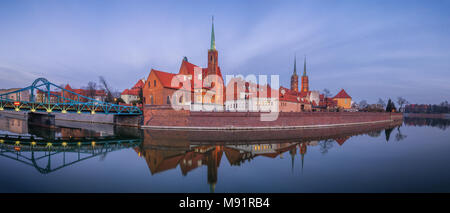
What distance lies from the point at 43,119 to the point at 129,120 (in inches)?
566

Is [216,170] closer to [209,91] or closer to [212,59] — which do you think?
[209,91]

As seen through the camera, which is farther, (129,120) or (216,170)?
(129,120)

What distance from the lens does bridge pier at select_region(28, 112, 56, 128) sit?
2977cm

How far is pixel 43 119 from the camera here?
30.4m

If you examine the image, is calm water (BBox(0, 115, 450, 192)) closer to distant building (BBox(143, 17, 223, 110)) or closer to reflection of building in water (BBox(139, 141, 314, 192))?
reflection of building in water (BBox(139, 141, 314, 192))

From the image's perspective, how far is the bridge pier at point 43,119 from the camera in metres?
29.8

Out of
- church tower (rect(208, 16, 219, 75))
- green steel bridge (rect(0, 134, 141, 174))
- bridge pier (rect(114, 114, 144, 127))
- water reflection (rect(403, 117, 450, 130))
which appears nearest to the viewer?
green steel bridge (rect(0, 134, 141, 174))

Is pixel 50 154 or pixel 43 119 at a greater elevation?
pixel 43 119

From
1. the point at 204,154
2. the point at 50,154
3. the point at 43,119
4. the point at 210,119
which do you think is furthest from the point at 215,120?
the point at 43,119

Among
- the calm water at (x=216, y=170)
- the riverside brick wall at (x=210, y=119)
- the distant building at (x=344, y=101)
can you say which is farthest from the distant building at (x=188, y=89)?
the distant building at (x=344, y=101)

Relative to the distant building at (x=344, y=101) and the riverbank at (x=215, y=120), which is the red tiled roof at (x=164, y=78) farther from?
the distant building at (x=344, y=101)

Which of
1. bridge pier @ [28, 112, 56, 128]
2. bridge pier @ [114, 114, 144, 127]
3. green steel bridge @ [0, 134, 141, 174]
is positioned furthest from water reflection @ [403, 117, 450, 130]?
bridge pier @ [28, 112, 56, 128]

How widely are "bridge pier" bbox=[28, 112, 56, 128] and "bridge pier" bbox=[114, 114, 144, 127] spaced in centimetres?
910
